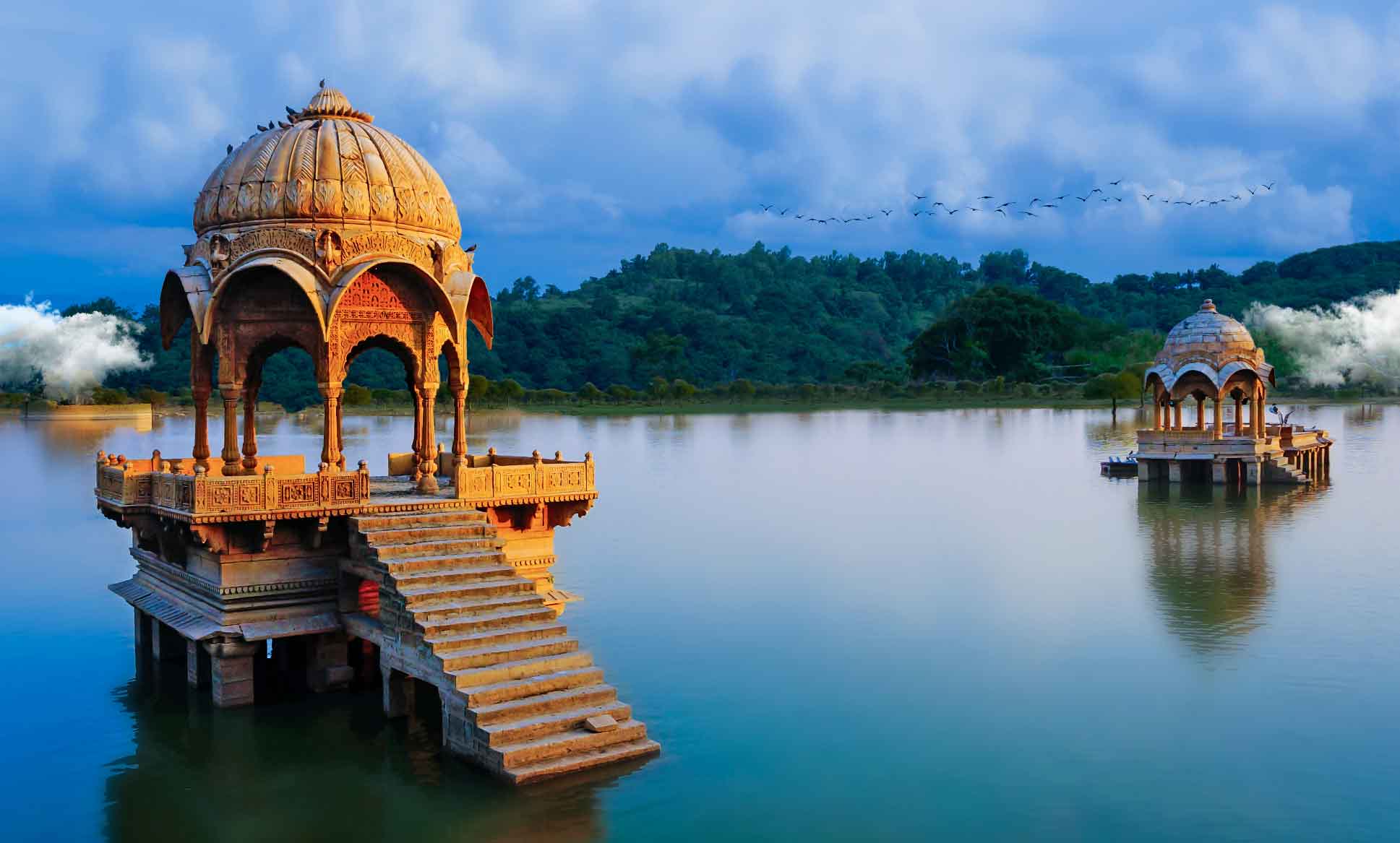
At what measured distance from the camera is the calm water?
10586 mm

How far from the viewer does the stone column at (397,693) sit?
41.4ft

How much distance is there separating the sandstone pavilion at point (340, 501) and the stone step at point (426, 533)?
2cm

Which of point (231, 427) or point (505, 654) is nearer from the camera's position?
point (505, 654)

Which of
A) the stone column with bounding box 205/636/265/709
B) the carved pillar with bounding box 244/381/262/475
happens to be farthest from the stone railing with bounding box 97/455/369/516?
the carved pillar with bounding box 244/381/262/475

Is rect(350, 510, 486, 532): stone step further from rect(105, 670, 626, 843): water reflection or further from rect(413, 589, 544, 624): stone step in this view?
rect(105, 670, 626, 843): water reflection

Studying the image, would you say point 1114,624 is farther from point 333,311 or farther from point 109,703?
point 109,703

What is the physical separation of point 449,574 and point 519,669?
5.09ft

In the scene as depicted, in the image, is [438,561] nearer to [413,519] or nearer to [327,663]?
[413,519]

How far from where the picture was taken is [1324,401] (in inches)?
3472

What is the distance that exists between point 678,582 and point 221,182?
968 cm

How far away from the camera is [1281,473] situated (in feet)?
117

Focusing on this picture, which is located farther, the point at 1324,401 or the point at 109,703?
the point at 1324,401

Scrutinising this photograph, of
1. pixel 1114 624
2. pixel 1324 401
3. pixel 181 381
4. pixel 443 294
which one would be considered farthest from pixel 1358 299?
pixel 443 294

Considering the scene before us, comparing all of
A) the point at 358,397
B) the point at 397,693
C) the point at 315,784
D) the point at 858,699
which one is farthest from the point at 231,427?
the point at 358,397
